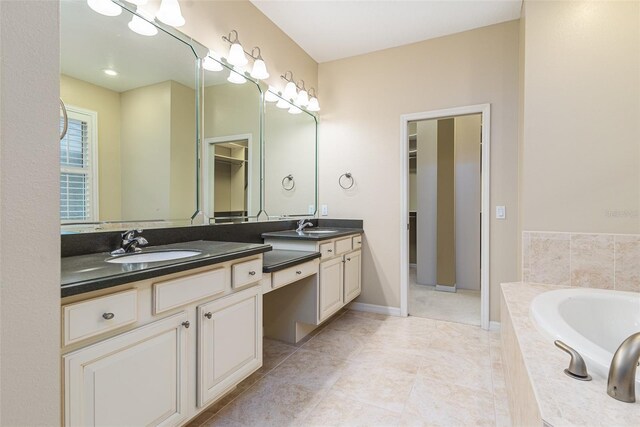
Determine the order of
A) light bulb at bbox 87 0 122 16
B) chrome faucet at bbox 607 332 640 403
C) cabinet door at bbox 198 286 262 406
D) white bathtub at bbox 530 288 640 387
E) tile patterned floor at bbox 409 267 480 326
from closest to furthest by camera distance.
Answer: chrome faucet at bbox 607 332 640 403 < cabinet door at bbox 198 286 262 406 < light bulb at bbox 87 0 122 16 < white bathtub at bbox 530 288 640 387 < tile patterned floor at bbox 409 267 480 326

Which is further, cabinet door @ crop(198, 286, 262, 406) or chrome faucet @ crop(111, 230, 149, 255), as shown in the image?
chrome faucet @ crop(111, 230, 149, 255)

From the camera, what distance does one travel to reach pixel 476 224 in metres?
4.08

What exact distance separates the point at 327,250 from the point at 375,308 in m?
1.11

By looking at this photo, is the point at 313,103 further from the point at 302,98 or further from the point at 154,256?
the point at 154,256

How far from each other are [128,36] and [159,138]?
53cm

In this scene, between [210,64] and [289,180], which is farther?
[289,180]

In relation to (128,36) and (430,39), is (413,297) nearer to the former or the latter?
(430,39)

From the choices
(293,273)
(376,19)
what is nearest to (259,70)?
(376,19)

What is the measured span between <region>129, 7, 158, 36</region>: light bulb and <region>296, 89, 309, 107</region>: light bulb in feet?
4.89

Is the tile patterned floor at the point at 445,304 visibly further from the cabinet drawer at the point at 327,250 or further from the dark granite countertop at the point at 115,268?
the dark granite countertop at the point at 115,268

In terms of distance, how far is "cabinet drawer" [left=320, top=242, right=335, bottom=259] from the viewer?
97.3 inches

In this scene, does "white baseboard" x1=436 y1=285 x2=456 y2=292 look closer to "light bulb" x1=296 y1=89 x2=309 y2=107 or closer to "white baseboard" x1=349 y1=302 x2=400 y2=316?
"white baseboard" x1=349 y1=302 x2=400 y2=316

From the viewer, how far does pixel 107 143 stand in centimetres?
157

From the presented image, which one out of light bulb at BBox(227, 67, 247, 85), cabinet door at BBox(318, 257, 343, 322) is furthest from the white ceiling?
cabinet door at BBox(318, 257, 343, 322)
